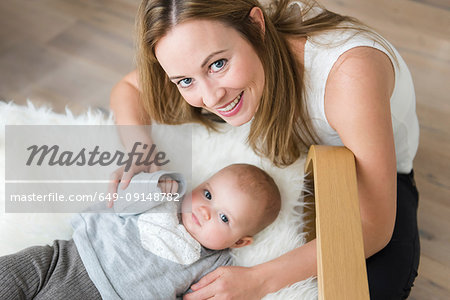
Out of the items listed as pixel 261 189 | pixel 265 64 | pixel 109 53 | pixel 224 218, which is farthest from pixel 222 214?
pixel 109 53

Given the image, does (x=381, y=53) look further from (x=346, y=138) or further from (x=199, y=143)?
(x=199, y=143)

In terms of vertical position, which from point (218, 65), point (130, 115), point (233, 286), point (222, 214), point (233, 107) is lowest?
point (233, 286)

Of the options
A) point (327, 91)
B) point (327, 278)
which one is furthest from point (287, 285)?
point (327, 91)

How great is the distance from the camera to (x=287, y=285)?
1.20m

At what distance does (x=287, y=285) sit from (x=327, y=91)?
1.51ft

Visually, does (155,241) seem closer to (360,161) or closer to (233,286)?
(233,286)

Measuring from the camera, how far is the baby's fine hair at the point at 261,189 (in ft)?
4.07

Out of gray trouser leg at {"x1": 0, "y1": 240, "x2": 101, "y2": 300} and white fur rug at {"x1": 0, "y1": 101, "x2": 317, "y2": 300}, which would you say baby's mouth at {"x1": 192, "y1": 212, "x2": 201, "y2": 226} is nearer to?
white fur rug at {"x1": 0, "y1": 101, "x2": 317, "y2": 300}

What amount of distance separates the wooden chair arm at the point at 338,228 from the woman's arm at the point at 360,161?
6 cm

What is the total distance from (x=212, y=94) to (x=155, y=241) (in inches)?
16.1

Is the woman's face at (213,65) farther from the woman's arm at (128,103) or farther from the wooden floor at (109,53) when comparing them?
the wooden floor at (109,53)

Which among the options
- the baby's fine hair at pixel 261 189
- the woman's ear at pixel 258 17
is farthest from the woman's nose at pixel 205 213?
the woman's ear at pixel 258 17

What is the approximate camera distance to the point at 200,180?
1.43 m

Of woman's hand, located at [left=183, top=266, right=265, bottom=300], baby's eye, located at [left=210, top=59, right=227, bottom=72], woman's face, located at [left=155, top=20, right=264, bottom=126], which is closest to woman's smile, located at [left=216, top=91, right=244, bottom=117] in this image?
woman's face, located at [left=155, top=20, right=264, bottom=126]
